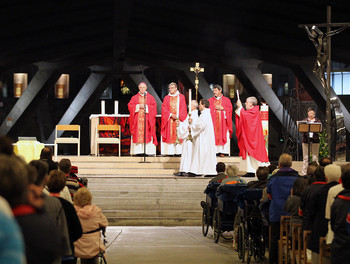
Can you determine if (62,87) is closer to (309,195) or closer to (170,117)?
(170,117)

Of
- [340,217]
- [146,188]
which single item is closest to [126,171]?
[146,188]

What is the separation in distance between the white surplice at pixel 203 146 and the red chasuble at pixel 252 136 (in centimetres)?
71

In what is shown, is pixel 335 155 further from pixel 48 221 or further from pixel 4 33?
pixel 48 221

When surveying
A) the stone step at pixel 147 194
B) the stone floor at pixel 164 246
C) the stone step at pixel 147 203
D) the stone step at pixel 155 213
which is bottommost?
the stone floor at pixel 164 246

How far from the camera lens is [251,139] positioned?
46.8 feet

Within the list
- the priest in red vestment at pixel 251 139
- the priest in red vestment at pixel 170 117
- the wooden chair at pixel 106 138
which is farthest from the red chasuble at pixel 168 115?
the priest in red vestment at pixel 251 139

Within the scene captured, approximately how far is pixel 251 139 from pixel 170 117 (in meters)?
2.28

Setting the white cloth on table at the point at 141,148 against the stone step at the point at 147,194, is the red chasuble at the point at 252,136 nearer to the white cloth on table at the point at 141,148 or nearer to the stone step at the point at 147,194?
the stone step at the point at 147,194

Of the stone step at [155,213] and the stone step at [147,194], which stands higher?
the stone step at [147,194]

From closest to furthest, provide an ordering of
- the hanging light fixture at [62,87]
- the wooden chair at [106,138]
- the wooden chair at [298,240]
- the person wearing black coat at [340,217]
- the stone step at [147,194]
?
the person wearing black coat at [340,217] < the wooden chair at [298,240] < the stone step at [147,194] < the wooden chair at [106,138] < the hanging light fixture at [62,87]

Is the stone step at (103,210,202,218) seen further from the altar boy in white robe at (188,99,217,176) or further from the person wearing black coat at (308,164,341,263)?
the person wearing black coat at (308,164,341,263)

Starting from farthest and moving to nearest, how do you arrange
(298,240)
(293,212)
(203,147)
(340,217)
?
(203,147) < (293,212) < (298,240) < (340,217)

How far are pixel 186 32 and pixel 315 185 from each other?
1532 centimetres

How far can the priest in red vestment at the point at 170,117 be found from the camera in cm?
1617
